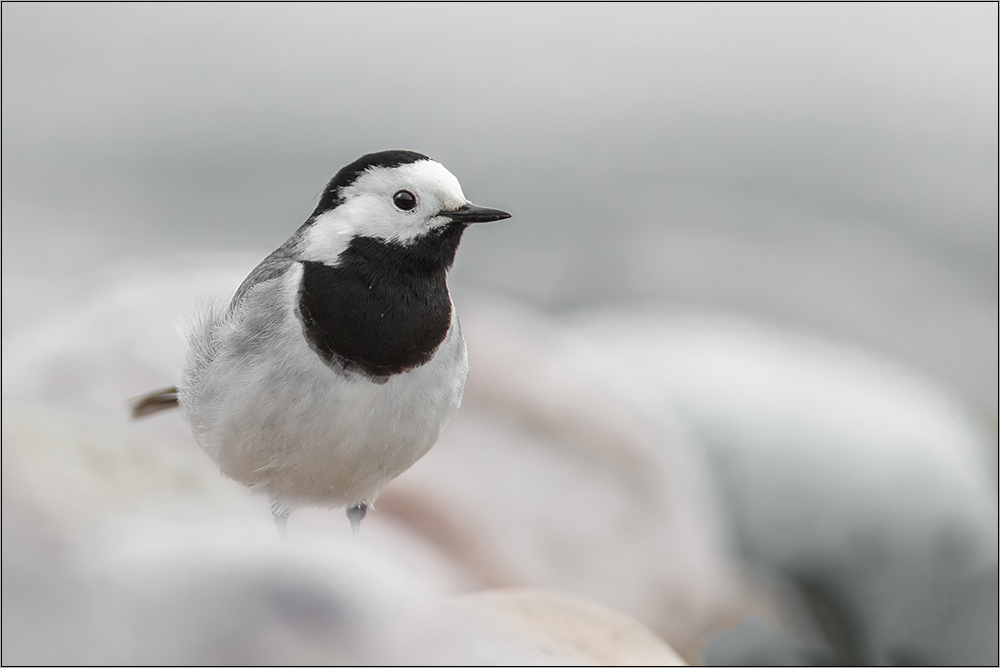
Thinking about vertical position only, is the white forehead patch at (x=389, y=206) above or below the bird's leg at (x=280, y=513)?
above

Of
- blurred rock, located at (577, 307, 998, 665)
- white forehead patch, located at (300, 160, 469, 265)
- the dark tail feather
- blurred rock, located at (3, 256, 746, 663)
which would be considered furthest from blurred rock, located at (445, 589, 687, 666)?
blurred rock, located at (577, 307, 998, 665)

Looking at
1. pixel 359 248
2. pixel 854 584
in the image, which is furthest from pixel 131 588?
pixel 854 584

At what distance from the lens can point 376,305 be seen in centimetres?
190

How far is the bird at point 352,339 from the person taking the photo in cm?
190

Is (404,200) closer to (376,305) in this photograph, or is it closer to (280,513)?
(376,305)

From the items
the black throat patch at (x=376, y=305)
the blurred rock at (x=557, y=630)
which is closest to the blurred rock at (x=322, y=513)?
the blurred rock at (x=557, y=630)

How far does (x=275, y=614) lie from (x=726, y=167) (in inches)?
234

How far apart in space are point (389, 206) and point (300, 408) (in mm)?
403

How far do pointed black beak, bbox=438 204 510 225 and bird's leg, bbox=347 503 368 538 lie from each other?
0.74 m

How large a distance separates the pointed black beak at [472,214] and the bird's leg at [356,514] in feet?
2.41

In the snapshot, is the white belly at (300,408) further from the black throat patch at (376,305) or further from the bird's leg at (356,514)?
the bird's leg at (356,514)

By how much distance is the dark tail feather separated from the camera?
235 centimetres

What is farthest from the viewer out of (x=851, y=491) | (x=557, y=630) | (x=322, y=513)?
(x=851, y=491)

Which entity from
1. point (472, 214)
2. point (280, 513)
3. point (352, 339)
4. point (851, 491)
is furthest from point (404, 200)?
point (851, 491)
